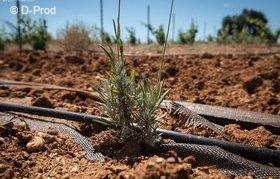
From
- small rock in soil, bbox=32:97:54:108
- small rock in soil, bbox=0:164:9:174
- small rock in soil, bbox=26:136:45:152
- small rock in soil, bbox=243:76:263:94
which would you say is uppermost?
small rock in soil, bbox=243:76:263:94

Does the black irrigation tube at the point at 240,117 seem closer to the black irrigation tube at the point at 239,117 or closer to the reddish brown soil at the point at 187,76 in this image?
the black irrigation tube at the point at 239,117

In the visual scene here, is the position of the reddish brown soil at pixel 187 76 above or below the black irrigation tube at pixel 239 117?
above

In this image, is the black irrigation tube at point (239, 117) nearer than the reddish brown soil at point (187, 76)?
Yes

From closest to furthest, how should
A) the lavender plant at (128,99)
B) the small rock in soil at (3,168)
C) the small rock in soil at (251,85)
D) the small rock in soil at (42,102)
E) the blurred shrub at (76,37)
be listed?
1. the small rock in soil at (3,168)
2. the lavender plant at (128,99)
3. the small rock in soil at (42,102)
4. the small rock in soil at (251,85)
5. the blurred shrub at (76,37)

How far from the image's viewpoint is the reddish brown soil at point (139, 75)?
224 centimetres

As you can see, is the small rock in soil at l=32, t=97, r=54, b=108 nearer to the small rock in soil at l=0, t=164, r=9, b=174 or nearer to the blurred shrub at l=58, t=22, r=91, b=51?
the small rock in soil at l=0, t=164, r=9, b=174

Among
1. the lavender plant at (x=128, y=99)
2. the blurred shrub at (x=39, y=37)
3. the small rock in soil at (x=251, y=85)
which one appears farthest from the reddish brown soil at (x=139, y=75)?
the blurred shrub at (x=39, y=37)

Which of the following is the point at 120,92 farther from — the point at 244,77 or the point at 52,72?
the point at 52,72

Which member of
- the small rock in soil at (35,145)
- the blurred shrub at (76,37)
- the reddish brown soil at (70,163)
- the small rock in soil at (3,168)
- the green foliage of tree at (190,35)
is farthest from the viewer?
the green foliage of tree at (190,35)

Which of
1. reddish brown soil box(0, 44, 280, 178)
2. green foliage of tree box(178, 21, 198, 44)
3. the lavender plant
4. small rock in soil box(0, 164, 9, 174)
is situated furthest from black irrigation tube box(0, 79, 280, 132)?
green foliage of tree box(178, 21, 198, 44)

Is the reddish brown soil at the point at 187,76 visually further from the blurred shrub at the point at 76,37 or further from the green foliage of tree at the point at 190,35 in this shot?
the green foliage of tree at the point at 190,35

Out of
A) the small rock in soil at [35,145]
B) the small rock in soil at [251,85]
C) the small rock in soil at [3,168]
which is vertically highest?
the small rock in soil at [251,85]

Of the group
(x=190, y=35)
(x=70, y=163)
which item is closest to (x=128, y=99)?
(x=70, y=163)

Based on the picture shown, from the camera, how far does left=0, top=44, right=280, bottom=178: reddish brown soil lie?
2.24 metres
